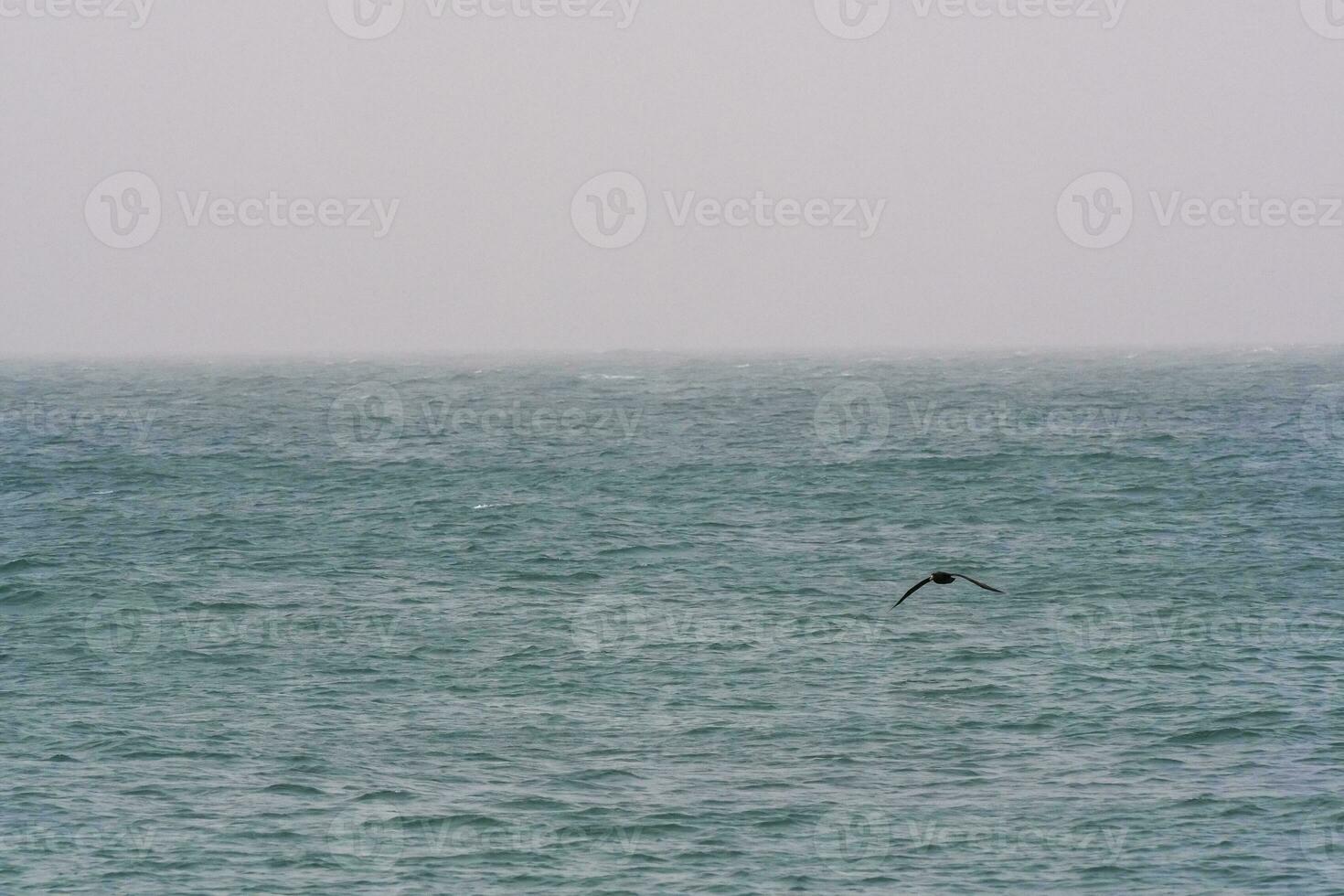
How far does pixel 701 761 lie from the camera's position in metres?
39.2

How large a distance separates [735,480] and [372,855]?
58799mm

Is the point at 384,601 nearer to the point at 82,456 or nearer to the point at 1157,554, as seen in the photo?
the point at 1157,554

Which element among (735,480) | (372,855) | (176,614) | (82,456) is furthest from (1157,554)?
(82,456)
